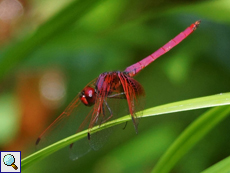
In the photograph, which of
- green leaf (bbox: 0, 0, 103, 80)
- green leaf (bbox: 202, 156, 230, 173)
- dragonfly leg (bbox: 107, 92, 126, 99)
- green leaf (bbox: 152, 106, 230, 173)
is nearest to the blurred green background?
green leaf (bbox: 0, 0, 103, 80)

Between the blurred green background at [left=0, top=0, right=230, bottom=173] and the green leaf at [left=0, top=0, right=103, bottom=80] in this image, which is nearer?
the green leaf at [left=0, top=0, right=103, bottom=80]

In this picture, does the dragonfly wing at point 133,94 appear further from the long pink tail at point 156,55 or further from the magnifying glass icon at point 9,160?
the magnifying glass icon at point 9,160

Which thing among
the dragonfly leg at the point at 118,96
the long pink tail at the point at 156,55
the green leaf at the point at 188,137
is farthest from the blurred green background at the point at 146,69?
the green leaf at the point at 188,137

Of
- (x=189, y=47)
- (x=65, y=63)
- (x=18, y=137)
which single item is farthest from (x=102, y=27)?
(x=18, y=137)

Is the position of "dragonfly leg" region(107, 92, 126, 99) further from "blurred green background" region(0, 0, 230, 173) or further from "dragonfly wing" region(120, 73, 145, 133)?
"blurred green background" region(0, 0, 230, 173)

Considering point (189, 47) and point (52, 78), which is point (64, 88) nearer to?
point (52, 78)

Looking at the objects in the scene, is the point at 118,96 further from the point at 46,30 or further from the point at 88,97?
the point at 46,30
